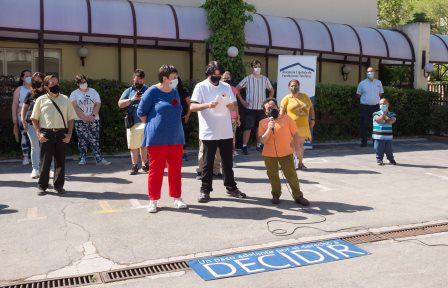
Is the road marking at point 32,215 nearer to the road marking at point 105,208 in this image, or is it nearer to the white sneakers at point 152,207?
the road marking at point 105,208

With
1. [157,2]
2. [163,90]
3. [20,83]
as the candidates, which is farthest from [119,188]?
[157,2]

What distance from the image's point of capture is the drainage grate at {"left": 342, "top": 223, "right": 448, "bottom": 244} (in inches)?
221

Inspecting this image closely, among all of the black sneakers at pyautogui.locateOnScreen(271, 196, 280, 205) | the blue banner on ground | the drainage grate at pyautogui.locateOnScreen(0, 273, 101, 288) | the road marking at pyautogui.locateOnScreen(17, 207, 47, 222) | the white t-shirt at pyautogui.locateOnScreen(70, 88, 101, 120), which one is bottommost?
the drainage grate at pyautogui.locateOnScreen(0, 273, 101, 288)

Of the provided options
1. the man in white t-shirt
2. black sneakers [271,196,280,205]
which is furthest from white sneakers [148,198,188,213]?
black sneakers [271,196,280,205]

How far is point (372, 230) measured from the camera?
19.5 feet

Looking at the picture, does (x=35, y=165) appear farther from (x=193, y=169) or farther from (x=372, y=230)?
(x=372, y=230)

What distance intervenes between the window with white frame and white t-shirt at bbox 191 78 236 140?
9096 millimetres

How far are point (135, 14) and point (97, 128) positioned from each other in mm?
4974

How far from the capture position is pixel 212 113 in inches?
279

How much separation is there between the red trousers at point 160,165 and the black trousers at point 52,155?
1747 mm

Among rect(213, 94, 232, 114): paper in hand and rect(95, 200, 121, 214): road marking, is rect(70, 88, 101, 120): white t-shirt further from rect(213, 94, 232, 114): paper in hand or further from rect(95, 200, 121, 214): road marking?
rect(213, 94, 232, 114): paper in hand

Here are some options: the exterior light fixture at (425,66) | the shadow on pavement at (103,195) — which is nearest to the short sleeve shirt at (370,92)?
the exterior light fixture at (425,66)

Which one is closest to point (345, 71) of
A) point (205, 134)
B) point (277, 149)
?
point (277, 149)

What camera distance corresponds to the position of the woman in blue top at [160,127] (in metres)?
6.49
